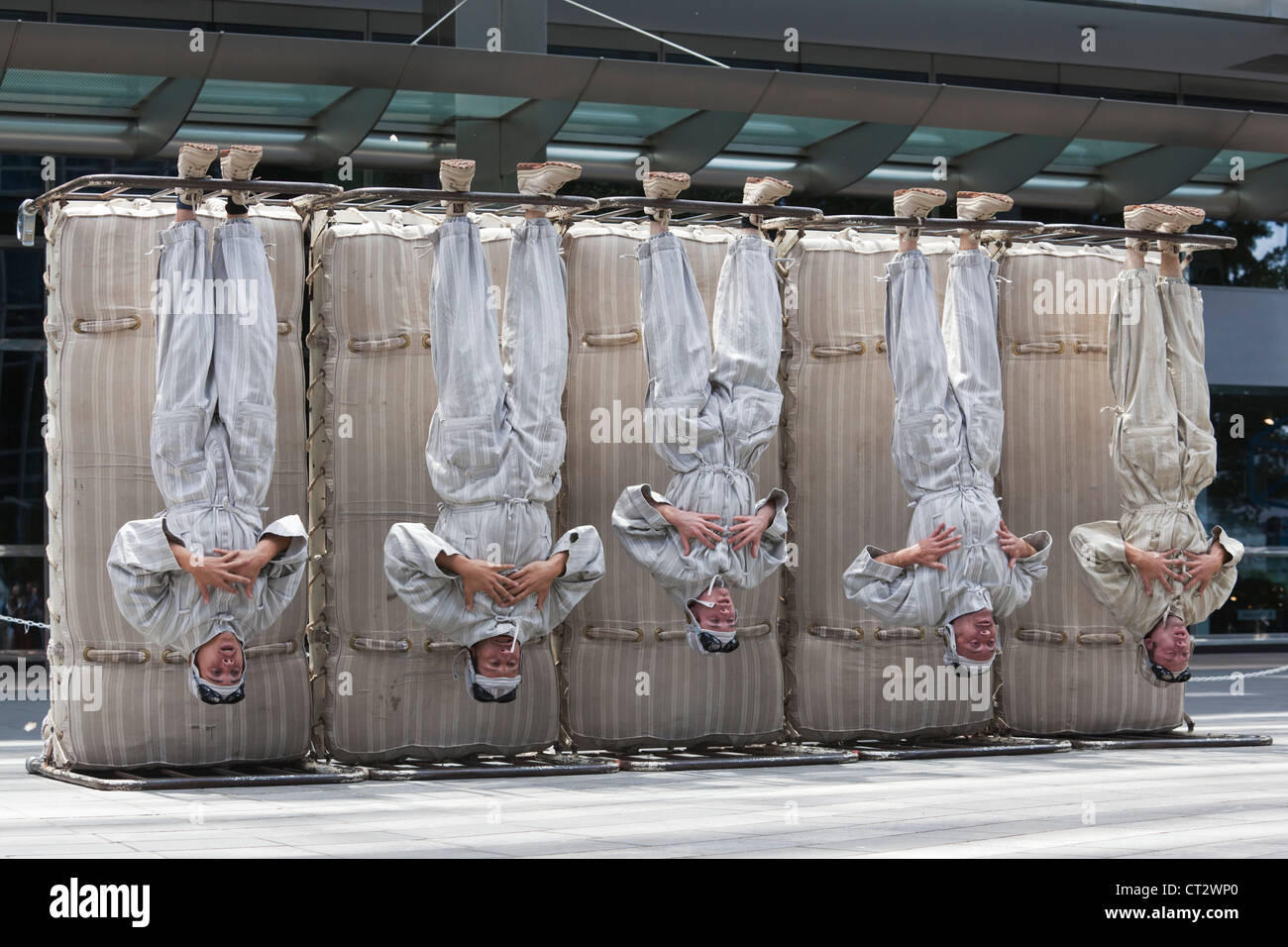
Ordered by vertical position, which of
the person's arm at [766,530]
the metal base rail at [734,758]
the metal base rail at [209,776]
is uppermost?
the person's arm at [766,530]

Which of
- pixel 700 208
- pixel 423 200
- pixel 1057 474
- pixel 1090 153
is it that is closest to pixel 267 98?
pixel 423 200

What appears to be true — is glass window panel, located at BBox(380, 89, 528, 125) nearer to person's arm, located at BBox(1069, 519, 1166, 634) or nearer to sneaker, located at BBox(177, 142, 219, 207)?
sneaker, located at BBox(177, 142, 219, 207)

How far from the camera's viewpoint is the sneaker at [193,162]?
335 inches

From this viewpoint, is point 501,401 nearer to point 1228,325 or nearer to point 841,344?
point 841,344

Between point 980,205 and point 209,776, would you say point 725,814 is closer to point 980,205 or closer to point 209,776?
point 209,776

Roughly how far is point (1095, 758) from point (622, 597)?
2.93m

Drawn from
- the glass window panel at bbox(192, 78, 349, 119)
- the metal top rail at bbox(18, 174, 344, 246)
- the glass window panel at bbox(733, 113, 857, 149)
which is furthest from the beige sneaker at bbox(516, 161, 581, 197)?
the glass window panel at bbox(733, 113, 857, 149)

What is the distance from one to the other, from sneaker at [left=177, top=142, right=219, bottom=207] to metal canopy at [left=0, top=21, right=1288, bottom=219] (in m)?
4.49

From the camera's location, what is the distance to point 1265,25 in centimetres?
1817

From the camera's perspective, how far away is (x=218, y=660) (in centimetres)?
833

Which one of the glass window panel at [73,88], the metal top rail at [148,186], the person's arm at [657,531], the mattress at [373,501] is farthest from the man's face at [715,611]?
the glass window panel at [73,88]

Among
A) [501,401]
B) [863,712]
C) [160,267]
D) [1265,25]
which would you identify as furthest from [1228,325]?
[160,267]

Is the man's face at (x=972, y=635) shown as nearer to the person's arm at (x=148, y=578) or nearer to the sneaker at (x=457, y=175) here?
the sneaker at (x=457, y=175)

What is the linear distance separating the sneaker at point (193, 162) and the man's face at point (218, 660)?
213 cm
